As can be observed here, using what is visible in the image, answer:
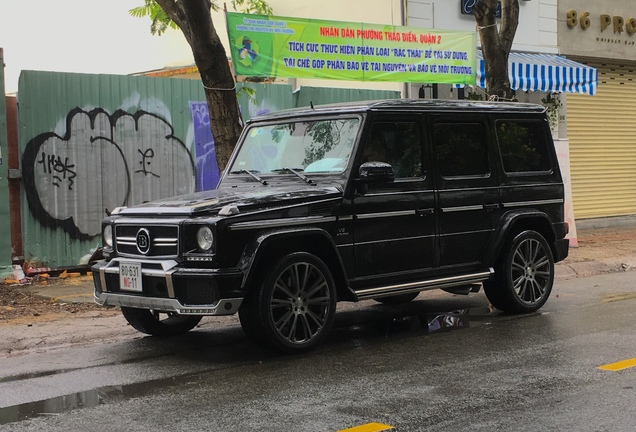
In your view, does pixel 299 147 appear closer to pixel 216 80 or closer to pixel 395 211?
pixel 395 211

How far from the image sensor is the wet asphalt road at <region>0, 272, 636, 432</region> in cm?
562

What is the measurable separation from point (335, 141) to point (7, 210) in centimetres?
528

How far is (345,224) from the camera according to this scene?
797 cm

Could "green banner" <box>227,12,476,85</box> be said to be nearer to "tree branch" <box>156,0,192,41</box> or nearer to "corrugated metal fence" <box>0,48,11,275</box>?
"tree branch" <box>156,0,192,41</box>

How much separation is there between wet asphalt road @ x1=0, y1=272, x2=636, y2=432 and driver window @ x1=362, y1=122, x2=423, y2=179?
158 centimetres

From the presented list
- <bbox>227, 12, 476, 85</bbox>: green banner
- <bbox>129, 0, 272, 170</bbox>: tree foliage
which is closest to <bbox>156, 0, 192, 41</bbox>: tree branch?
<bbox>129, 0, 272, 170</bbox>: tree foliage

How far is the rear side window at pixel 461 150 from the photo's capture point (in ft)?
29.2

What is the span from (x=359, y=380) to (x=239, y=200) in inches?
71.3

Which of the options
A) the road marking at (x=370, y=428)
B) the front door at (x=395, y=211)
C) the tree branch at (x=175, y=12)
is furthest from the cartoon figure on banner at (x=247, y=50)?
the road marking at (x=370, y=428)

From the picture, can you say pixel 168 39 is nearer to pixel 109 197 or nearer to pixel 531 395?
pixel 109 197

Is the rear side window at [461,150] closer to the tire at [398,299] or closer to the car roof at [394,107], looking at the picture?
the car roof at [394,107]

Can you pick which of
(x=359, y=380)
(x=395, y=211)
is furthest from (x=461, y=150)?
(x=359, y=380)

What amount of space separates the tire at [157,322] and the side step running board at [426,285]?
5.30ft

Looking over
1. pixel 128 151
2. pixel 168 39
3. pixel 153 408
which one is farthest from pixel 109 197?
pixel 168 39
